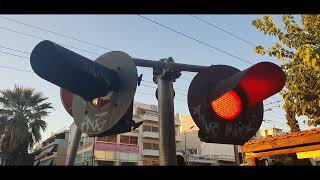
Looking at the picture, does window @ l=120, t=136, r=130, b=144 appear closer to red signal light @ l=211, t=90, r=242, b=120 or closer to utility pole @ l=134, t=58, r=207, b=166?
utility pole @ l=134, t=58, r=207, b=166

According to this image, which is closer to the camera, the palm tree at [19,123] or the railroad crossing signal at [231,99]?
the railroad crossing signal at [231,99]

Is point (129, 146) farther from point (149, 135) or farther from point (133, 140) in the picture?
point (149, 135)

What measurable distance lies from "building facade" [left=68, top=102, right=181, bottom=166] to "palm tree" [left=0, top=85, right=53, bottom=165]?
1293 cm

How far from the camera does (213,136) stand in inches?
86.4

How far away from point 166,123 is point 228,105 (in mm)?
496

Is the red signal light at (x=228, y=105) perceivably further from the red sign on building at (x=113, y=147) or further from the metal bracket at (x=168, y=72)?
the red sign on building at (x=113, y=147)

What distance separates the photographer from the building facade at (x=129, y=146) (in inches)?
1599

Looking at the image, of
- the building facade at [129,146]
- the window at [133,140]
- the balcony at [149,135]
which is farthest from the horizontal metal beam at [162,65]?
the balcony at [149,135]

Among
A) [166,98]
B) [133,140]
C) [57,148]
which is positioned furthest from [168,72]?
[57,148]

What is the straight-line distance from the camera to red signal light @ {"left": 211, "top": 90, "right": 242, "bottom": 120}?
2.34 m

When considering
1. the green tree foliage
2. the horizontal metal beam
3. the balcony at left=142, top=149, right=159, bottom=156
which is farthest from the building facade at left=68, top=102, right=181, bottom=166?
the horizontal metal beam

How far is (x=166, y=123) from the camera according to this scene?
2.32m
